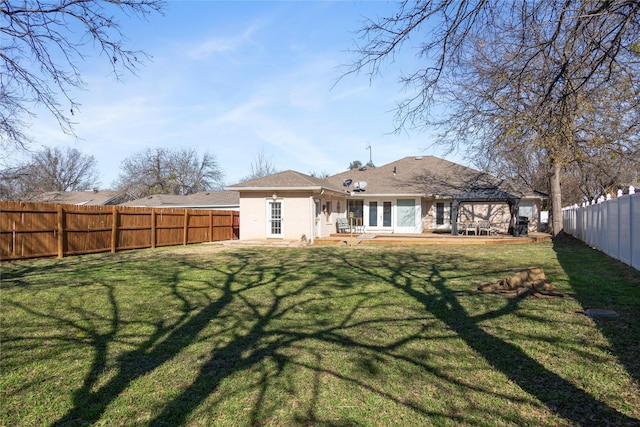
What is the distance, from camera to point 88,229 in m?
15.2

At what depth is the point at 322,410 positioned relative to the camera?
3.18 meters

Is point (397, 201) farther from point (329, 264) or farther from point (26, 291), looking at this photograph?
point (26, 291)

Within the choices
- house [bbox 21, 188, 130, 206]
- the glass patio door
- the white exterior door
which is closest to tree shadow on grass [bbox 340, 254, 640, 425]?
the white exterior door

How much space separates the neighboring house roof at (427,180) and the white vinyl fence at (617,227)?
6.81m

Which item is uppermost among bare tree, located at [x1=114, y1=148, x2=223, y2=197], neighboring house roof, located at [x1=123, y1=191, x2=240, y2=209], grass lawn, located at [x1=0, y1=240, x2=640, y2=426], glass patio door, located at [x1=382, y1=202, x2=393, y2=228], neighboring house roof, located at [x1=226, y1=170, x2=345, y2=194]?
bare tree, located at [x1=114, y1=148, x2=223, y2=197]

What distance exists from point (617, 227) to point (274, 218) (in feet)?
44.9

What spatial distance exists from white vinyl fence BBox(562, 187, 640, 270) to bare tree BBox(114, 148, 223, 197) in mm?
41848

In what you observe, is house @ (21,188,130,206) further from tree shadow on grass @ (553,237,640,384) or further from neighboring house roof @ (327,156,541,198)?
tree shadow on grass @ (553,237,640,384)

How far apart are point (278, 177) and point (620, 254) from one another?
14.3 metres

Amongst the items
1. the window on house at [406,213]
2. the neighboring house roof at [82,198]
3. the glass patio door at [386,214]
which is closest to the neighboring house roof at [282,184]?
the glass patio door at [386,214]

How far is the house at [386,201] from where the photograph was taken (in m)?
19.8

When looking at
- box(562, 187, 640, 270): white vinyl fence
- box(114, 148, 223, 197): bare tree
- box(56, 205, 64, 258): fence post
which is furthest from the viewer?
box(114, 148, 223, 197): bare tree

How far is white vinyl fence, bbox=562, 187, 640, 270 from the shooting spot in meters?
9.35

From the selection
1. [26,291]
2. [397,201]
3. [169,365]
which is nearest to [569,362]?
[169,365]
